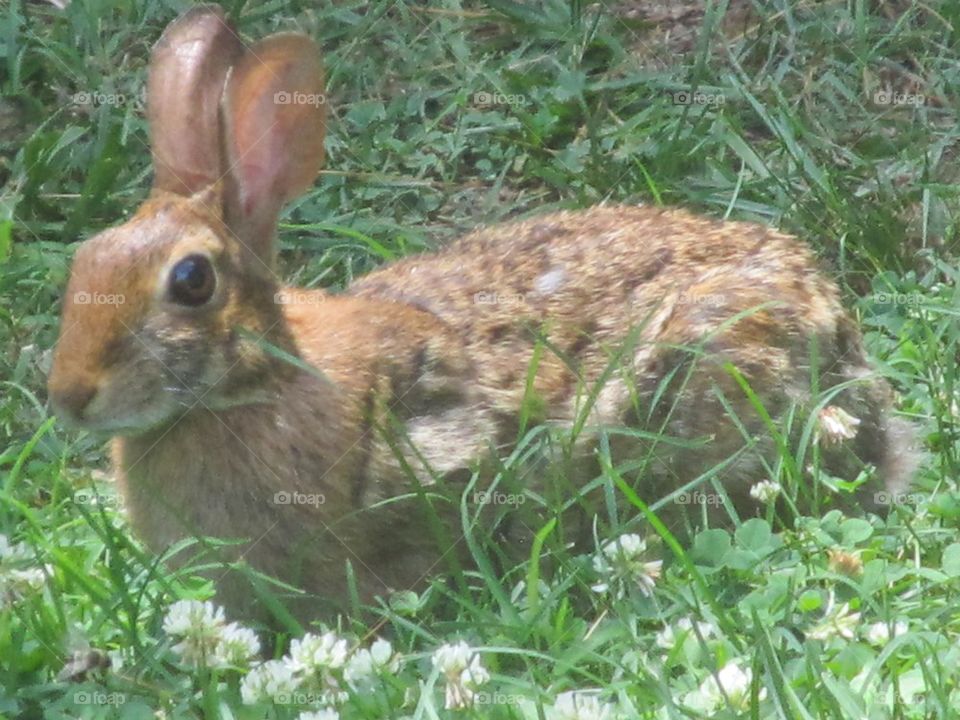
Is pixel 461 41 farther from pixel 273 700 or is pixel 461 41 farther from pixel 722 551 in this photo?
pixel 273 700

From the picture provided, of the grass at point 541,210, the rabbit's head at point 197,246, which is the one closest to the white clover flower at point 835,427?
the grass at point 541,210

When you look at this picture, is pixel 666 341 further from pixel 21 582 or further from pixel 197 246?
pixel 21 582

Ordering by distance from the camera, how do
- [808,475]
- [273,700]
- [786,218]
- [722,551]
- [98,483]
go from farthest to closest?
[786,218] → [98,483] → [808,475] → [722,551] → [273,700]

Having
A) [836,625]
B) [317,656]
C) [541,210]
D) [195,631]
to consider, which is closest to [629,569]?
[836,625]

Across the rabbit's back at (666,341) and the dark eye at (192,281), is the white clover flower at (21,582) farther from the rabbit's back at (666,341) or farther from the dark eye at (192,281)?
the rabbit's back at (666,341)

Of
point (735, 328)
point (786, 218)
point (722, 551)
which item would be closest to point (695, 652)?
point (722, 551)

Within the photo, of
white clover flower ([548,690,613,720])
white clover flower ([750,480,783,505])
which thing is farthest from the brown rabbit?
white clover flower ([548,690,613,720])

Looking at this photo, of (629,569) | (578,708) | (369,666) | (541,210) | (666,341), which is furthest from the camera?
(541,210)
